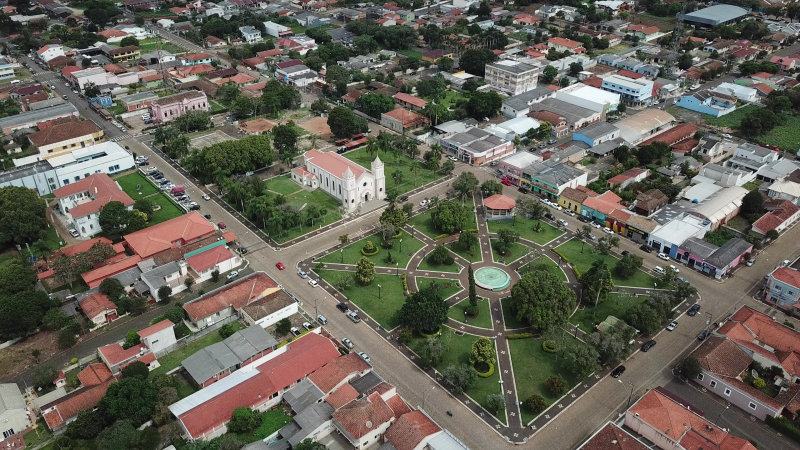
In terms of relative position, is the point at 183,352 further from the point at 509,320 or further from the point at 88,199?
the point at 88,199

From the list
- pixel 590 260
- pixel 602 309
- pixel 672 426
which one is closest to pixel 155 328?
pixel 602 309

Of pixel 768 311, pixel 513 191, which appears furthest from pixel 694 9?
pixel 768 311

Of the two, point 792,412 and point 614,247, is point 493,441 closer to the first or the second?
point 792,412

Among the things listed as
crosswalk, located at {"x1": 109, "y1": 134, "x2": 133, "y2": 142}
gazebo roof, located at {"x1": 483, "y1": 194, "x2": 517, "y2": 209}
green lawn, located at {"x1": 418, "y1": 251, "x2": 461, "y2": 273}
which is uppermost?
gazebo roof, located at {"x1": 483, "y1": 194, "x2": 517, "y2": 209}

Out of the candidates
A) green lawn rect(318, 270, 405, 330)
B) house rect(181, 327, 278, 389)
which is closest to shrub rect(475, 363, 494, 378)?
green lawn rect(318, 270, 405, 330)

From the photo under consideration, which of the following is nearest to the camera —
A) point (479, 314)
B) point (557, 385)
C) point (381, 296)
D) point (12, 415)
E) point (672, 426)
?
point (672, 426)

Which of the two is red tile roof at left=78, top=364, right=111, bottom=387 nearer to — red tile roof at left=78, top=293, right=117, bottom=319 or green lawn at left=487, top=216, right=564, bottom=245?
red tile roof at left=78, top=293, right=117, bottom=319
